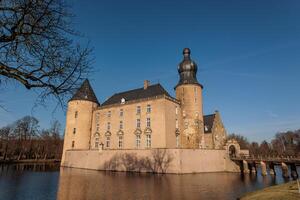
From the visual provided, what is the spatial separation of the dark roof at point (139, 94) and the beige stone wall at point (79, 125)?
327cm

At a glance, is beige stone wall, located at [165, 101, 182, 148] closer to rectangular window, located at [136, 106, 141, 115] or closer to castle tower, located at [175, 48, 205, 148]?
castle tower, located at [175, 48, 205, 148]

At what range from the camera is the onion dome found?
102 feet

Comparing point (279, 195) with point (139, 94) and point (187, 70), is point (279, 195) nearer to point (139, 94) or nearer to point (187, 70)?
point (187, 70)

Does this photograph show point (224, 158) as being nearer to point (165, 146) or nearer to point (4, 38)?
point (165, 146)

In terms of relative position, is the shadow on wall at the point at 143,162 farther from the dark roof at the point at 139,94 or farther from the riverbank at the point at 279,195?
the riverbank at the point at 279,195

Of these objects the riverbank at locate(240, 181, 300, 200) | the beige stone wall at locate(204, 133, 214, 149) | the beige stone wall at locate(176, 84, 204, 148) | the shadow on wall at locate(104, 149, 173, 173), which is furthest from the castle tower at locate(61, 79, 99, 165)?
the riverbank at locate(240, 181, 300, 200)

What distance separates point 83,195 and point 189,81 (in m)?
22.0

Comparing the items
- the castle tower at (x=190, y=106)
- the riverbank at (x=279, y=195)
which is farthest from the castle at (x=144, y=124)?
the riverbank at (x=279, y=195)

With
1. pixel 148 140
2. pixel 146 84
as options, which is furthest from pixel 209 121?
pixel 148 140

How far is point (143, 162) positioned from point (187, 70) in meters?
14.3

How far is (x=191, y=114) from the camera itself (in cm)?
2989

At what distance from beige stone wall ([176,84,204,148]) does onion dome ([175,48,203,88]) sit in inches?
34.2

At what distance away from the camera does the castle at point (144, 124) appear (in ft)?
89.0

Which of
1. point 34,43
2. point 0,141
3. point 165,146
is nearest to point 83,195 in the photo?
point 34,43
